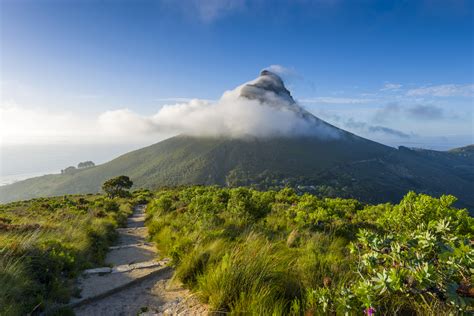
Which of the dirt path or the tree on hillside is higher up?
the dirt path

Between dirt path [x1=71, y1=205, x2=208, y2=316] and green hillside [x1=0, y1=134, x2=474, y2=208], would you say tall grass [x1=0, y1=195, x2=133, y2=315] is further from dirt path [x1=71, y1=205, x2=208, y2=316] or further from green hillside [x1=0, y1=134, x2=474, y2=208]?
green hillside [x1=0, y1=134, x2=474, y2=208]

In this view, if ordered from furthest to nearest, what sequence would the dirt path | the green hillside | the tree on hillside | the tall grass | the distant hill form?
the green hillside, the distant hill, the tree on hillside, the dirt path, the tall grass

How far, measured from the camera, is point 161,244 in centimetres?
856

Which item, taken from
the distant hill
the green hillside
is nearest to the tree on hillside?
the green hillside

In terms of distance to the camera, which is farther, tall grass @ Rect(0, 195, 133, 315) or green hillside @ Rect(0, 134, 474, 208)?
green hillside @ Rect(0, 134, 474, 208)

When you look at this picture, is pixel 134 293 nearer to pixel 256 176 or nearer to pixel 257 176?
pixel 257 176

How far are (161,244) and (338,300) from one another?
6829mm

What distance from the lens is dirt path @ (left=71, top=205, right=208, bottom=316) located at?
452 cm

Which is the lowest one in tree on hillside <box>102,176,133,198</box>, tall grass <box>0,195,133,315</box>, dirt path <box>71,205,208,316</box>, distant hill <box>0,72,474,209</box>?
distant hill <box>0,72,474,209</box>

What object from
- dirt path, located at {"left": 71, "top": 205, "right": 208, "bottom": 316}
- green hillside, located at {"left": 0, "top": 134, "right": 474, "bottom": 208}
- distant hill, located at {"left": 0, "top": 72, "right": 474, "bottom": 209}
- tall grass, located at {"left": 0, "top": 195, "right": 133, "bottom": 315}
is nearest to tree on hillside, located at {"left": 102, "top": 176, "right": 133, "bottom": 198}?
tall grass, located at {"left": 0, "top": 195, "right": 133, "bottom": 315}

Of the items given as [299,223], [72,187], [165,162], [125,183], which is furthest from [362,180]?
[72,187]

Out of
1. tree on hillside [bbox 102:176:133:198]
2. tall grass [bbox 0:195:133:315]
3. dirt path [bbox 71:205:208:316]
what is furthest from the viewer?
tree on hillside [bbox 102:176:133:198]

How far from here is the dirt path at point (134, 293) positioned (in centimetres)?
452

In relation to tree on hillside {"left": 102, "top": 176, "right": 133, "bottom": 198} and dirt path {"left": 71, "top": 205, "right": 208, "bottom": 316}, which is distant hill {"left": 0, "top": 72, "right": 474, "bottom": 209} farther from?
dirt path {"left": 71, "top": 205, "right": 208, "bottom": 316}
